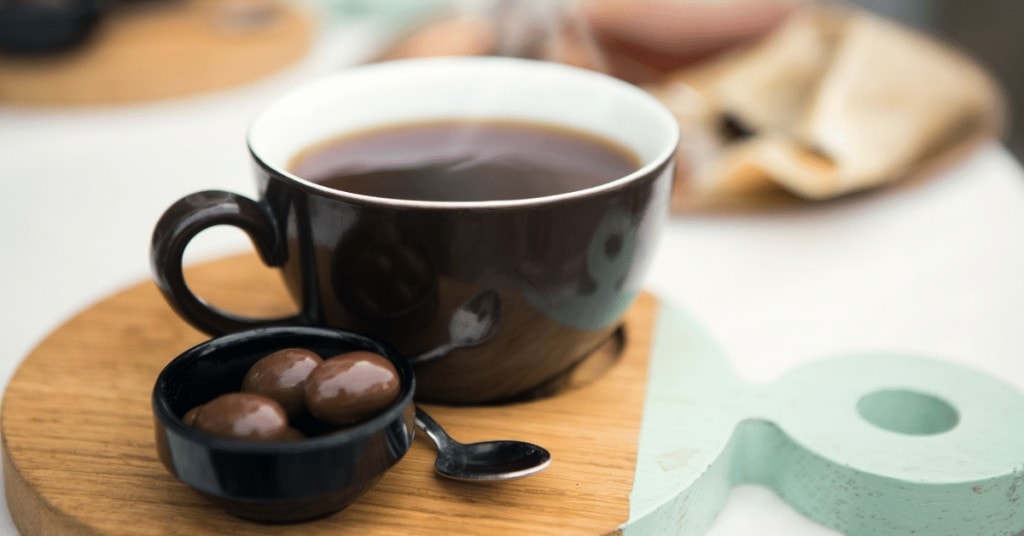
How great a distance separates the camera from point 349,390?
41 cm

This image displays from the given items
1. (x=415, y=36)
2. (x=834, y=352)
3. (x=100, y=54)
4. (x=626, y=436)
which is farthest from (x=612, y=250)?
(x=100, y=54)

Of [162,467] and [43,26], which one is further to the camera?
[43,26]

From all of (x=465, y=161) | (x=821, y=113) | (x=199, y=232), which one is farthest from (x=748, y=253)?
(x=199, y=232)

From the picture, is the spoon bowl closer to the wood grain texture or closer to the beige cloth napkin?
the wood grain texture

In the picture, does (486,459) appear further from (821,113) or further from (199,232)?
(821,113)

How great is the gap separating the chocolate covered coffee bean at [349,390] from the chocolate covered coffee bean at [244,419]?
0.02 meters

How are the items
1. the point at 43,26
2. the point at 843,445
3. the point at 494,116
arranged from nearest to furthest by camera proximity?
the point at 843,445 → the point at 494,116 → the point at 43,26

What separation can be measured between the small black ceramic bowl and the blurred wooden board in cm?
64

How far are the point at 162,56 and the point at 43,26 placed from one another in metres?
0.11

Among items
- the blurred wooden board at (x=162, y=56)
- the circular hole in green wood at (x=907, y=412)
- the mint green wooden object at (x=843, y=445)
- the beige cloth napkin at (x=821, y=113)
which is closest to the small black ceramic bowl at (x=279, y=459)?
the mint green wooden object at (x=843, y=445)

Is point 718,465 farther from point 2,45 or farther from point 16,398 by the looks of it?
point 2,45

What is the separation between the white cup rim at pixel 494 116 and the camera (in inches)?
17.8

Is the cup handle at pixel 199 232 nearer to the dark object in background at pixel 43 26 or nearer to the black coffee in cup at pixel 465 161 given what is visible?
the black coffee in cup at pixel 465 161

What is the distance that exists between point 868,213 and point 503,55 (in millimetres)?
342
